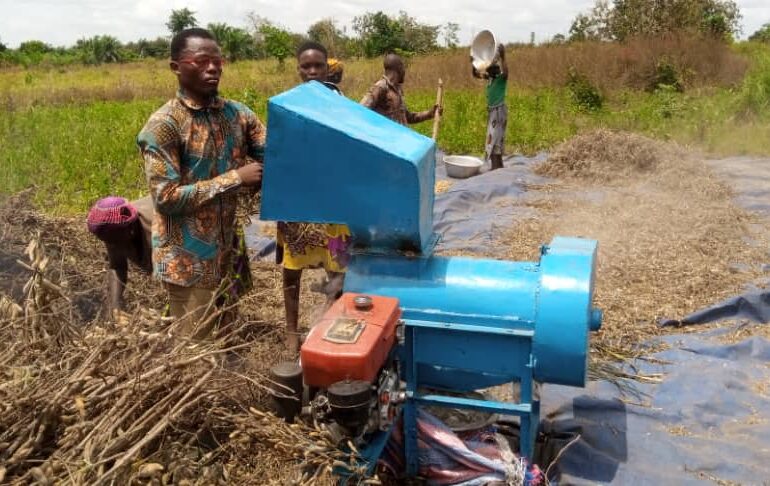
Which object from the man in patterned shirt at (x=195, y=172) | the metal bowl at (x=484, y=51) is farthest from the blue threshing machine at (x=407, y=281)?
the metal bowl at (x=484, y=51)

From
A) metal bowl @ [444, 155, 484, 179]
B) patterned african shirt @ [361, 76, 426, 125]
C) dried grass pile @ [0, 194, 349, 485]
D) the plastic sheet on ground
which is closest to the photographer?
dried grass pile @ [0, 194, 349, 485]

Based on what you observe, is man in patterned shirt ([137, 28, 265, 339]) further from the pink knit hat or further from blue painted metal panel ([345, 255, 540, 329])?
blue painted metal panel ([345, 255, 540, 329])

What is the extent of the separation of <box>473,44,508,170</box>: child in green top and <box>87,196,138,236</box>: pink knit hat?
5.74 metres

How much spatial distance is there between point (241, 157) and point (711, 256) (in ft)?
11.8

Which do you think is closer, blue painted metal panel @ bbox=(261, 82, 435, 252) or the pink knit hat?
blue painted metal panel @ bbox=(261, 82, 435, 252)

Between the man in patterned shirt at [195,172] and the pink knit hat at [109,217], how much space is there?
30 cm

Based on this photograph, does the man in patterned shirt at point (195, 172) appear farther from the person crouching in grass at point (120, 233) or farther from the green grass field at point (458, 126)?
the green grass field at point (458, 126)

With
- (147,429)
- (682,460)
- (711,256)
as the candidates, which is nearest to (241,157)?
(147,429)

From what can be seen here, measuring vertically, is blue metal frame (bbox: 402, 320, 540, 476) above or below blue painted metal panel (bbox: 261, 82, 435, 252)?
below

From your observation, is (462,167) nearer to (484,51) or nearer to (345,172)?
(484,51)

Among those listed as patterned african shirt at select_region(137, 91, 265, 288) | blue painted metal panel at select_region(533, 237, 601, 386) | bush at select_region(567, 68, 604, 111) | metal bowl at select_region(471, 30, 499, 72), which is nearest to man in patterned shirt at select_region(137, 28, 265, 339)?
patterned african shirt at select_region(137, 91, 265, 288)

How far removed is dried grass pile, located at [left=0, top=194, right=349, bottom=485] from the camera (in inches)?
59.9

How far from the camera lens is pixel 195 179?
253 cm

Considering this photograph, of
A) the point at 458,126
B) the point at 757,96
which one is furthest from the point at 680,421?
the point at 757,96
